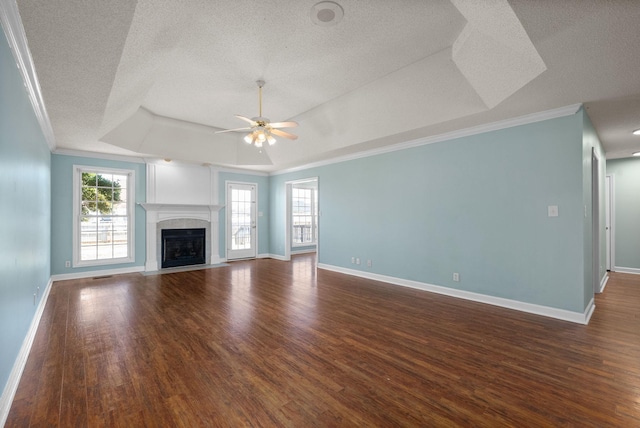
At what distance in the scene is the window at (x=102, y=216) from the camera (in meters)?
5.70

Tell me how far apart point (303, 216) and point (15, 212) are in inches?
302

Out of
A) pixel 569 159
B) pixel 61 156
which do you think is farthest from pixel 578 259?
pixel 61 156

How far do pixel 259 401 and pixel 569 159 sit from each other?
420 centimetres

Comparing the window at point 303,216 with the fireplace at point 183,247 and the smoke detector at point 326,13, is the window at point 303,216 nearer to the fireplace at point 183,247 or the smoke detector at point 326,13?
the fireplace at point 183,247

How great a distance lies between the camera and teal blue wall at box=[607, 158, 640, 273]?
5.80 m

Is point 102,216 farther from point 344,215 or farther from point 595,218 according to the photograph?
point 595,218

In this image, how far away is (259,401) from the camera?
193 centimetres

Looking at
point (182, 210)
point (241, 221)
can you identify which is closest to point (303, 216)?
point (241, 221)

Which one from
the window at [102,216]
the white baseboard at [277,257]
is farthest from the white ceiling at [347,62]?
the white baseboard at [277,257]

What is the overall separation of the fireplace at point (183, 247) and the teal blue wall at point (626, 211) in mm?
9506

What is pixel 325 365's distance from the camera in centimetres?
239

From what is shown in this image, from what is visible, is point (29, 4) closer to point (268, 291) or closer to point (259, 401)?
point (259, 401)

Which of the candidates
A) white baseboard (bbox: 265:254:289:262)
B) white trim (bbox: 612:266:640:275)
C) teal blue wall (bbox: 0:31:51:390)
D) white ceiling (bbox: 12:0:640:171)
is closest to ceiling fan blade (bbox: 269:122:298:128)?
white ceiling (bbox: 12:0:640:171)

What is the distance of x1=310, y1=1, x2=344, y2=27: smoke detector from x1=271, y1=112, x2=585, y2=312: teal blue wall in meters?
2.75
